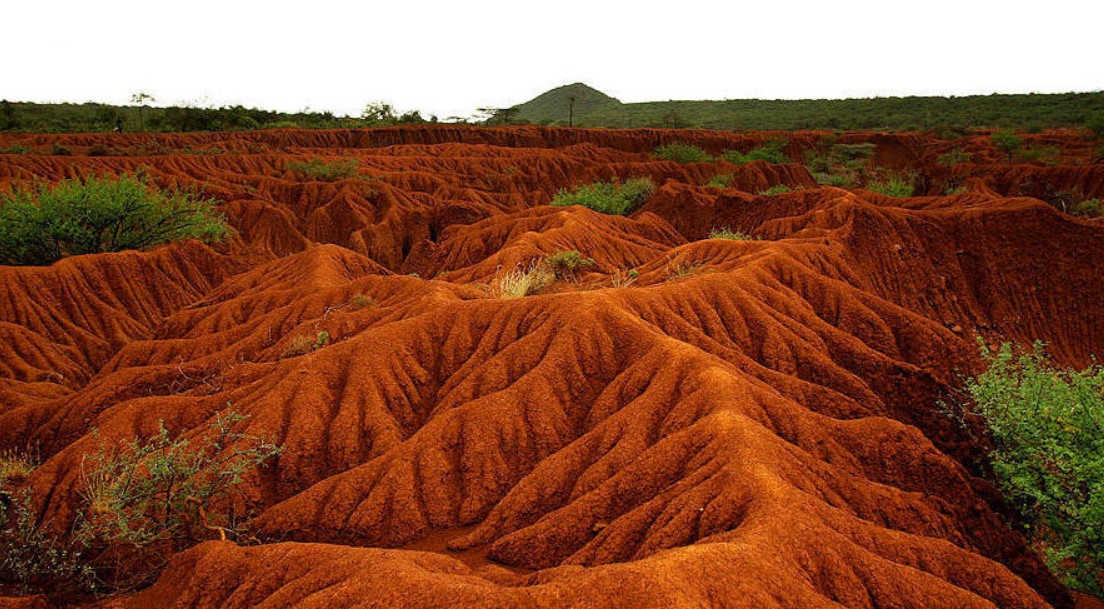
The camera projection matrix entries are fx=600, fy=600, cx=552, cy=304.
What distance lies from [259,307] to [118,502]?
10100 mm

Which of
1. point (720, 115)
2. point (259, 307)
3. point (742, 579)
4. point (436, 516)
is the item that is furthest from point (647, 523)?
point (720, 115)

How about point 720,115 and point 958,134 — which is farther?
point 720,115

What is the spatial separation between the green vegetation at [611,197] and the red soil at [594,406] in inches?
355

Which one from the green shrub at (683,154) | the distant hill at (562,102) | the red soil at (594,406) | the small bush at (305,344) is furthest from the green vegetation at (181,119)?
the distant hill at (562,102)

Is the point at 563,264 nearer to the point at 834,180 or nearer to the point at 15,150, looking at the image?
the point at 834,180

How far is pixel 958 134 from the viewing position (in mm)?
57875

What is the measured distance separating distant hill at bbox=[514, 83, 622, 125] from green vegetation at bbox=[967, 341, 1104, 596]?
13344cm

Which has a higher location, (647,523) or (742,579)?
Result: (742,579)

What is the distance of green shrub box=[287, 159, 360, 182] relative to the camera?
145 feet

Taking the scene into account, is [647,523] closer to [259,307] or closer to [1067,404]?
[1067,404]

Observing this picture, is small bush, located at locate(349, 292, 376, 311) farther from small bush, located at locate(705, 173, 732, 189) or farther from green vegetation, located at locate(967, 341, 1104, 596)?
small bush, located at locate(705, 173, 732, 189)

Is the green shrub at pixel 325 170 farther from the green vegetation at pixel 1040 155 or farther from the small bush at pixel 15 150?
the green vegetation at pixel 1040 155

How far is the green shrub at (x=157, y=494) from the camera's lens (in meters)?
8.35

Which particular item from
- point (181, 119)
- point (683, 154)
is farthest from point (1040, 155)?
point (181, 119)
